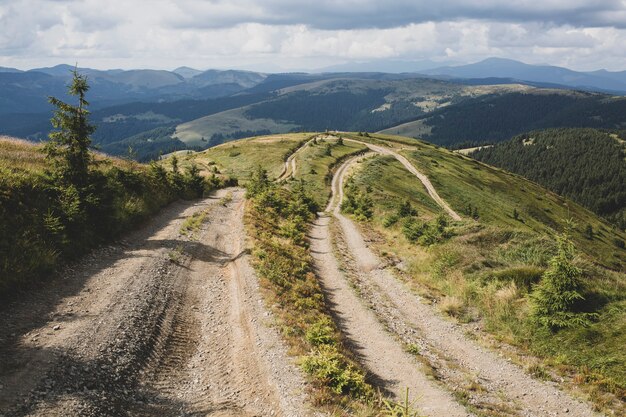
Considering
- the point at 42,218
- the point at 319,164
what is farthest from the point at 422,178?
the point at 42,218

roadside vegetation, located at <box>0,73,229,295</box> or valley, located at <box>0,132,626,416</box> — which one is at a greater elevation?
roadside vegetation, located at <box>0,73,229,295</box>

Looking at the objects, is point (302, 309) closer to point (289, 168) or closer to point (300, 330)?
point (300, 330)

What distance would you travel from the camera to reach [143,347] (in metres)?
14.0

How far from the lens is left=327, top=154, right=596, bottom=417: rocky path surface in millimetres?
13531

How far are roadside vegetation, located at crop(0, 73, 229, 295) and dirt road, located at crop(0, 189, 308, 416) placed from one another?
4.40ft

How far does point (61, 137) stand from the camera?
23562 millimetres

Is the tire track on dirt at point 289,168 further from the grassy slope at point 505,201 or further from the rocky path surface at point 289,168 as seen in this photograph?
the grassy slope at point 505,201

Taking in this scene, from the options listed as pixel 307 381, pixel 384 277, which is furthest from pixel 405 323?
pixel 307 381

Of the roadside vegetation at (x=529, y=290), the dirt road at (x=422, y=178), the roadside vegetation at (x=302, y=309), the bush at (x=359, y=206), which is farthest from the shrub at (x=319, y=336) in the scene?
the dirt road at (x=422, y=178)

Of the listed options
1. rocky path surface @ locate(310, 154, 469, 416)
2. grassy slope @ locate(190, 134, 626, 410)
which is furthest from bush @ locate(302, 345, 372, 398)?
grassy slope @ locate(190, 134, 626, 410)

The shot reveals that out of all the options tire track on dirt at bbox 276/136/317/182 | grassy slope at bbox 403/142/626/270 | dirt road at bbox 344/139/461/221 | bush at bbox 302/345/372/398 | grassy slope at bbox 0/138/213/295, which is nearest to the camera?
bush at bbox 302/345/372/398

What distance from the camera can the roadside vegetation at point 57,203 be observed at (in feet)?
57.0

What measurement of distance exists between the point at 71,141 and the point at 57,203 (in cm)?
431

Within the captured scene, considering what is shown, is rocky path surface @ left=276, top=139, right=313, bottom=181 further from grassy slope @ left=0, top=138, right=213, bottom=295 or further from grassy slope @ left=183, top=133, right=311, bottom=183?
grassy slope @ left=0, top=138, right=213, bottom=295
